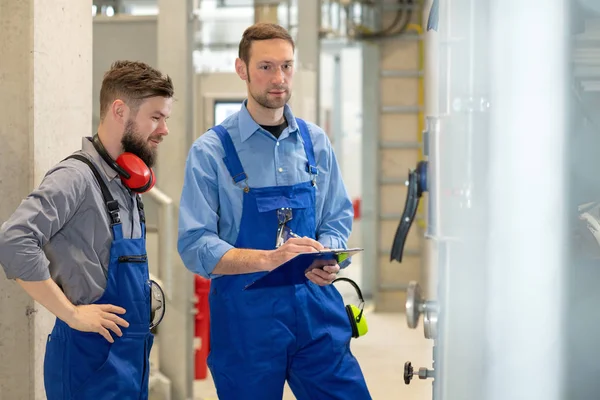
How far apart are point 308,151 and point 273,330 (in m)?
0.56

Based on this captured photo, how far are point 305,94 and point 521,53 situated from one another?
4.86 meters

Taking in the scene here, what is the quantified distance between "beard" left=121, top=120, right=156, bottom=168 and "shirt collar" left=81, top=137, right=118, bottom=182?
0.25 ft

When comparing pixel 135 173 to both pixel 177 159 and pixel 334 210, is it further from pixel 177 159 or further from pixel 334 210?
pixel 177 159

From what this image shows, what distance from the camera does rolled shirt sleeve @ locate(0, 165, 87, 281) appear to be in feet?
6.52

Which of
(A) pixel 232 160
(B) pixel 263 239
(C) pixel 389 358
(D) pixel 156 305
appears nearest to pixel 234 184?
(A) pixel 232 160

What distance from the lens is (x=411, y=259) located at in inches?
350

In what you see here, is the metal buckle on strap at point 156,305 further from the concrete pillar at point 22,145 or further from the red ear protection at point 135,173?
the concrete pillar at point 22,145

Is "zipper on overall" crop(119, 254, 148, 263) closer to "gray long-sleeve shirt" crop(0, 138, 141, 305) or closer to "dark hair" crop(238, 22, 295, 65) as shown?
"gray long-sleeve shirt" crop(0, 138, 141, 305)

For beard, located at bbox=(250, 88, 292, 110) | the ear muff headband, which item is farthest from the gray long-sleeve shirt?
the ear muff headband

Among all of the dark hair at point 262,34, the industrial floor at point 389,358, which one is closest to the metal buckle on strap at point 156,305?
the dark hair at point 262,34

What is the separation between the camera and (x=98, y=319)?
2.13m

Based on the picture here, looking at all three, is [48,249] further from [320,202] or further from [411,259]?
[411,259]

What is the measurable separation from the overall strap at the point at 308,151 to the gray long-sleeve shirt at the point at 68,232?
1.83 ft

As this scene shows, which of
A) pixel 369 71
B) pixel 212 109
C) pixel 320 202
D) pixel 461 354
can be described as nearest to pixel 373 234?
pixel 369 71
